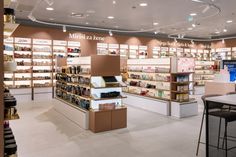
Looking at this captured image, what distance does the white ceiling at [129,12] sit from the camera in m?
7.54

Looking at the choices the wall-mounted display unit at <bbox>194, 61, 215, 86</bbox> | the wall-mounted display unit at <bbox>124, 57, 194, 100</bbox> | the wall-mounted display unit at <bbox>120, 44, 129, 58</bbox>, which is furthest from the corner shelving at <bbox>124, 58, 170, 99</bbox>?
the wall-mounted display unit at <bbox>194, 61, 215, 86</bbox>

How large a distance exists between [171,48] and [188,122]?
963 cm

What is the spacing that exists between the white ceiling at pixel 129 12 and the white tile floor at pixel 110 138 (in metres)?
3.74

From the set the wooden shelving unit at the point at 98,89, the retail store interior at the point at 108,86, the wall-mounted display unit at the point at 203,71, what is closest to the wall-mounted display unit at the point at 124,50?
the retail store interior at the point at 108,86

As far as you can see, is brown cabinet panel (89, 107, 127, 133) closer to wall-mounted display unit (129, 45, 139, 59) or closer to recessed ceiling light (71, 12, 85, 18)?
recessed ceiling light (71, 12, 85, 18)

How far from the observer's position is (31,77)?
431 inches

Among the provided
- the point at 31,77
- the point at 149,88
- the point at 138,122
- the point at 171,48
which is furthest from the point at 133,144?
the point at 171,48

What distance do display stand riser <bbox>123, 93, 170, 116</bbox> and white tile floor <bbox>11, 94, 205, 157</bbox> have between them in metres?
0.41

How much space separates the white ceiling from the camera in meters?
7.54

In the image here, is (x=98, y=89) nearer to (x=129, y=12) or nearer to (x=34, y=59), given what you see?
(x=129, y=12)

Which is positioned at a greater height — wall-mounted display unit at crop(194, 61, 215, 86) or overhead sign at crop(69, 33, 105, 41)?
overhead sign at crop(69, 33, 105, 41)

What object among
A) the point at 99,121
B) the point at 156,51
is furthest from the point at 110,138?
the point at 156,51

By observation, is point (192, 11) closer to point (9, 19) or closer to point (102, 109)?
point (102, 109)

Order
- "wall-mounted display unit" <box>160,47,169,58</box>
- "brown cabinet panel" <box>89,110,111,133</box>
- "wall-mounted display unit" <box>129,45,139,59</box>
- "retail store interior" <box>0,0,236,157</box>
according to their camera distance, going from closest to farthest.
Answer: "retail store interior" <box>0,0,236,157</box> < "brown cabinet panel" <box>89,110,111,133</box> < "wall-mounted display unit" <box>129,45,139,59</box> < "wall-mounted display unit" <box>160,47,169,58</box>
